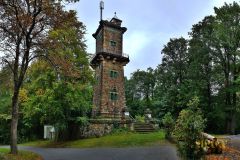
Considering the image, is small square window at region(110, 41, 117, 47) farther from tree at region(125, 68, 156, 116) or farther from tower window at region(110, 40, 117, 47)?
tree at region(125, 68, 156, 116)

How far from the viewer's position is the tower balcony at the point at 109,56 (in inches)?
1432

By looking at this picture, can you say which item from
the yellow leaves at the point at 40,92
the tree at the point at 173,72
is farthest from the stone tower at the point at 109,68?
the yellow leaves at the point at 40,92

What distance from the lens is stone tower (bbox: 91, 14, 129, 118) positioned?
36031mm

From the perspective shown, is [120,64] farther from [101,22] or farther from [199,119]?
[199,119]

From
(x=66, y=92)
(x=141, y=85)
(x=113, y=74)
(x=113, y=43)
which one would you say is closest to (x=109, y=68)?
(x=113, y=74)

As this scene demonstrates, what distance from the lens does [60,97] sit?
2797cm

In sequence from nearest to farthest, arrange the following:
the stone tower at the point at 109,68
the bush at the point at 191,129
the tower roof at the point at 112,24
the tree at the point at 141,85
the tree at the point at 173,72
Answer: the bush at the point at 191,129
the stone tower at the point at 109,68
the tower roof at the point at 112,24
the tree at the point at 173,72
the tree at the point at 141,85

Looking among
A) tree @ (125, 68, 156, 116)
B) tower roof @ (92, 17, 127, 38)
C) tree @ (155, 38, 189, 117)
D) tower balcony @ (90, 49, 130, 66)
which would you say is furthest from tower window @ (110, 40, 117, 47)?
tree @ (125, 68, 156, 116)

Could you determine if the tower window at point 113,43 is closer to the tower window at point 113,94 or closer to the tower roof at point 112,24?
the tower roof at point 112,24

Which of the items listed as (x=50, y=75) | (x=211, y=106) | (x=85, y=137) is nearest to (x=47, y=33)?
(x=50, y=75)

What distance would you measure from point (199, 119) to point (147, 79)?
180 feet

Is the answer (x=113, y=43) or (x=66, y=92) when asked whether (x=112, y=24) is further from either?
(x=66, y=92)

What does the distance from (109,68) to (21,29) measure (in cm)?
2034

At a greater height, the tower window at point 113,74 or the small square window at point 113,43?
the small square window at point 113,43
